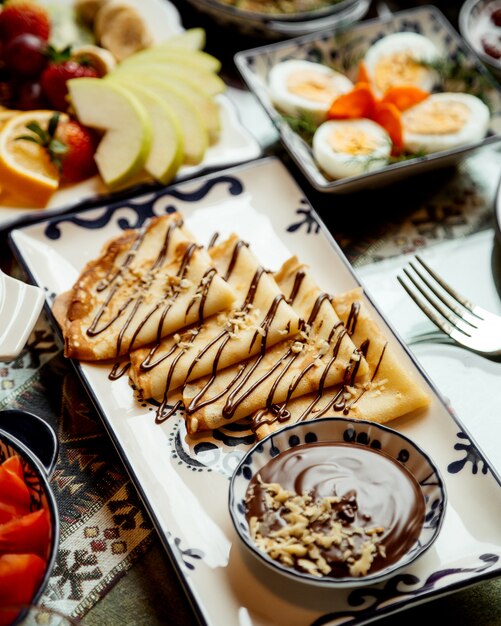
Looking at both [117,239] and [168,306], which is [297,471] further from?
[117,239]

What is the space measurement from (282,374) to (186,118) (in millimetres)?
1273

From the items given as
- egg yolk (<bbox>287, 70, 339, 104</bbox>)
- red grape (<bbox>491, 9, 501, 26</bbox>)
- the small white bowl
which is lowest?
the small white bowl

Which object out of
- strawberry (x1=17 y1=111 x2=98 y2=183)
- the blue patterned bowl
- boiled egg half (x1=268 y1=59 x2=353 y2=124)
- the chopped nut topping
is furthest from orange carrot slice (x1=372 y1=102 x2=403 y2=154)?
the chopped nut topping

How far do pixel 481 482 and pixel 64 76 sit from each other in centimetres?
216

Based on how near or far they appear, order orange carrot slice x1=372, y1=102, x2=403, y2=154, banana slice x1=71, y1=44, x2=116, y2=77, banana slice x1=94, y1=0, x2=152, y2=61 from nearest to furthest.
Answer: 1. orange carrot slice x1=372, y1=102, x2=403, y2=154
2. banana slice x1=71, y1=44, x2=116, y2=77
3. banana slice x1=94, y1=0, x2=152, y2=61

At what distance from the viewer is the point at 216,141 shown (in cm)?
298

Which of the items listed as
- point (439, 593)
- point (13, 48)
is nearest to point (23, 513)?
point (439, 593)

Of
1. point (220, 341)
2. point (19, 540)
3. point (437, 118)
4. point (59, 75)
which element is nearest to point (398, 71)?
point (437, 118)

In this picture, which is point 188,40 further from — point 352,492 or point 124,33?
point 352,492

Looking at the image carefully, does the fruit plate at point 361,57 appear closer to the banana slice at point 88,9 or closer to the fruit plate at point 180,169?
the fruit plate at point 180,169

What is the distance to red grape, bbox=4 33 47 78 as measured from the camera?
301 centimetres

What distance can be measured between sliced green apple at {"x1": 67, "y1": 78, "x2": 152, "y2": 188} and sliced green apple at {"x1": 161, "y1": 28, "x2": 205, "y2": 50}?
20.5 inches

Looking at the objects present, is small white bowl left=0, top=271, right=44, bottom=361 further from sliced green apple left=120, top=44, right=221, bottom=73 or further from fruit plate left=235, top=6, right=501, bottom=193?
sliced green apple left=120, top=44, right=221, bottom=73

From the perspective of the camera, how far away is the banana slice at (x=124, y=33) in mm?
3240
